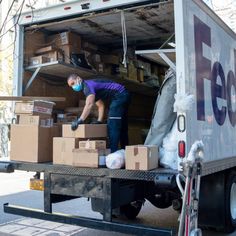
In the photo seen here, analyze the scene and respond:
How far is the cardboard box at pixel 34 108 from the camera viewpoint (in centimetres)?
536

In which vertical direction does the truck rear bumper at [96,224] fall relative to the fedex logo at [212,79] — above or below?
below

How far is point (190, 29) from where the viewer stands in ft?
14.7

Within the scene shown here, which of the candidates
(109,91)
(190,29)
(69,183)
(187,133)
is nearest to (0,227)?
(69,183)

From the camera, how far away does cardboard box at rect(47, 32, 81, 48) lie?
634 cm

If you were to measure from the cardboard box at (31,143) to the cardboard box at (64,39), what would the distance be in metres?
1.60

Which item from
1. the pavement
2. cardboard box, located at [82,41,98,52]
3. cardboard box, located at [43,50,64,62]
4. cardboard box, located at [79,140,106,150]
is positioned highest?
cardboard box, located at [82,41,98,52]

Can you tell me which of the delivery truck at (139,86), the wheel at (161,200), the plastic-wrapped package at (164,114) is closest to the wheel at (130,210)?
the delivery truck at (139,86)

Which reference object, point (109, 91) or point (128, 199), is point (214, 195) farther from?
point (109, 91)

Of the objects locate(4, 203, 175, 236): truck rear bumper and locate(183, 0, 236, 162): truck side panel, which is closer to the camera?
locate(4, 203, 175, 236): truck rear bumper

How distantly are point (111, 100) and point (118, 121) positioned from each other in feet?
1.36

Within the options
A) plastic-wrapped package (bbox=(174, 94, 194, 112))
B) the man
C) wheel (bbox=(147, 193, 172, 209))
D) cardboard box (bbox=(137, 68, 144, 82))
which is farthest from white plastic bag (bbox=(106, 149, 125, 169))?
cardboard box (bbox=(137, 68, 144, 82))

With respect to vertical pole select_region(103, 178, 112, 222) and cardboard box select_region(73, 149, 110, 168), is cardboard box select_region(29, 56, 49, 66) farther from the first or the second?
vertical pole select_region(103, 178, 112, 222)

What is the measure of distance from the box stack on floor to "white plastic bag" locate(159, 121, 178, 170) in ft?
4.98

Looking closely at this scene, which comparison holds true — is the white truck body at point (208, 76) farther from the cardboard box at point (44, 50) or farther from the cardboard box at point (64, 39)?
the cardboard box at point (44, 50)
